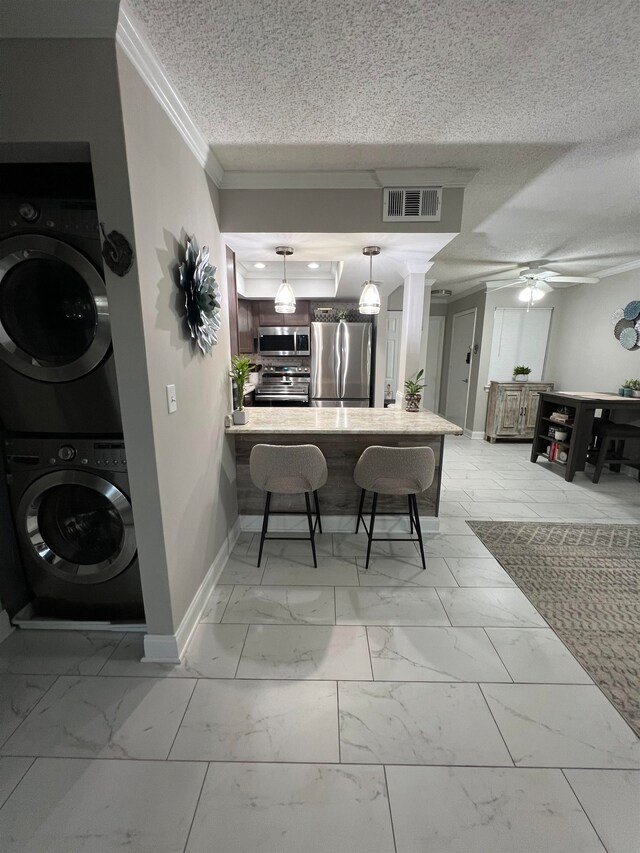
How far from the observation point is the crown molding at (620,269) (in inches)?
164

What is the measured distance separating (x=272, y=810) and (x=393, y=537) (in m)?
1.81

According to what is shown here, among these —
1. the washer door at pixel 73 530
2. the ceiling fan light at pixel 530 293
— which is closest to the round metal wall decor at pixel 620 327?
the ceiling fan light at pixel 530 293

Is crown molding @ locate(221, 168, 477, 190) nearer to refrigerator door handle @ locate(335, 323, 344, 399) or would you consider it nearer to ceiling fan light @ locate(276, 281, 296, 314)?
ceiling fan light @ locate(276, 281, 296, 314)

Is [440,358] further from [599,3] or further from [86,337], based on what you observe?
[86,337]

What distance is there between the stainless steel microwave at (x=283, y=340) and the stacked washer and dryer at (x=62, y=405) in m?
3.77

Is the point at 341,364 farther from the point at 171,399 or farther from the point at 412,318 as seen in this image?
the point at 171,399

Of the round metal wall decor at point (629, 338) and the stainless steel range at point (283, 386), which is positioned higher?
the round metal wall decor at point (629, 338)

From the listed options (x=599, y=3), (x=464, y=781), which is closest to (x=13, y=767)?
(x=464, y=781)

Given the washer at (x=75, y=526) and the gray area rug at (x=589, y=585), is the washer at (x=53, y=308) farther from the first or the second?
the gray area rug at (x=589, y=585)

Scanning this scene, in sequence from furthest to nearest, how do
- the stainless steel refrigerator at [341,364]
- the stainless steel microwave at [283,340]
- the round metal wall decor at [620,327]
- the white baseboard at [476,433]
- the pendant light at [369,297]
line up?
the white baseboard at [476,433] → the stainless steel microwave at [283,340] → the stainless steel refrigerator at [341,364] → the round metal wall decor at [620,327] → the pendant light at [369,297]

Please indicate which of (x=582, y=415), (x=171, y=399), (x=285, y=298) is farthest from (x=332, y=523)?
(x=582, y=415)

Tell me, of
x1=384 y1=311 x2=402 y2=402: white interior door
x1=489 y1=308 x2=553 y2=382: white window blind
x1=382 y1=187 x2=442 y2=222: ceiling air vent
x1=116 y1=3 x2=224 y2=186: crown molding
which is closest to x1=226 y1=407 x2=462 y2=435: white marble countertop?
x1=382 y1=187 x2=442 y2=222: ceiling air vent

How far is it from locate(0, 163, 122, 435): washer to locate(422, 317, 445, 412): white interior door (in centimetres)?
641

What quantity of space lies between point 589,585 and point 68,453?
3.12 m
